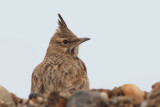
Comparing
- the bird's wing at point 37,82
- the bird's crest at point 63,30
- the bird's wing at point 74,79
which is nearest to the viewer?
the bird's wing at point 74,79

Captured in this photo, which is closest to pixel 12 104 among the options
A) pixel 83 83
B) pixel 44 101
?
pixel 44 101

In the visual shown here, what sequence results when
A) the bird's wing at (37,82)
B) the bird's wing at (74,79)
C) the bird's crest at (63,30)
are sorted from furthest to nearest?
1. the bird's crest at (63,30)
2. the bird's wing at (37,82)
3. the bird's wing at (74,79)

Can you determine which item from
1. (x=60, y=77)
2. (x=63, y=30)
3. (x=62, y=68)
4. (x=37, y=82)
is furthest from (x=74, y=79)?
(x=63, y=30)

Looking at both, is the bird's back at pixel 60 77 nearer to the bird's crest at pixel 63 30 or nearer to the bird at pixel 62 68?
the bird at pixel 62 68

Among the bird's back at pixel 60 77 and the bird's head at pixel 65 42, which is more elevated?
the bird's head at pixel 65 42

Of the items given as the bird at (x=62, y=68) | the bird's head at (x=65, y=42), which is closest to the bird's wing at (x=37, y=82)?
the bird at (x=62, y=68)

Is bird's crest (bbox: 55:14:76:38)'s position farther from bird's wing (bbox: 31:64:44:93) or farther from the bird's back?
bird's wing (bbox: 31:64:44:93)

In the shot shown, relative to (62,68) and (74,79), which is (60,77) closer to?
(74,79)
